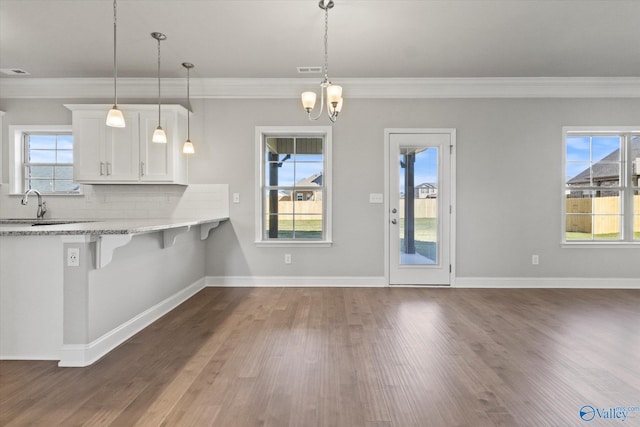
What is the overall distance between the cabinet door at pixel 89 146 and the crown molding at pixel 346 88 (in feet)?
1.66

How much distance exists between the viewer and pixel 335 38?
131 inches

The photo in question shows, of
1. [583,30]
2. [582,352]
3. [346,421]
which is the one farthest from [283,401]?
[583,30]

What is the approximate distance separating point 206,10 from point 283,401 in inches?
121

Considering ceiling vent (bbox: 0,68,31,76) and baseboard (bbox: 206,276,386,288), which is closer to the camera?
ceiling vent (bbox: 0,68,31,76)

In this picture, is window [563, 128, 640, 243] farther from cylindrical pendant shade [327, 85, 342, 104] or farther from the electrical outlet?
the electrical outlet

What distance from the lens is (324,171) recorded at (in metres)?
4.55

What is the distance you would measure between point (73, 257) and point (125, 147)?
2.31 meters

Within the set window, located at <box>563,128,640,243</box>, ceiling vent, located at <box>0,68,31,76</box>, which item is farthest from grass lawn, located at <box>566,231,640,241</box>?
ceiling vent, located at <box>0,68,31,76</box>

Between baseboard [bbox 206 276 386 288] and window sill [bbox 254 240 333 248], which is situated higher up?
window sill [bbox 254 240 333 248]

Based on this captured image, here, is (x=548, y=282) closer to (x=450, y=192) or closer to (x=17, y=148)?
(x=450, y=192)

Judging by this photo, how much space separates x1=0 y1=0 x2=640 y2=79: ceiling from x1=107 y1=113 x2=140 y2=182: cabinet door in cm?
72

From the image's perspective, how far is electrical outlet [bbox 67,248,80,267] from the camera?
89.2 inches

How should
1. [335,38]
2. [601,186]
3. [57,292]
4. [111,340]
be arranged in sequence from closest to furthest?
[57,292] → [111,340] → [335,38] → [601,186]

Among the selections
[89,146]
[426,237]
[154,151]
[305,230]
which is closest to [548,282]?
[426,237]
